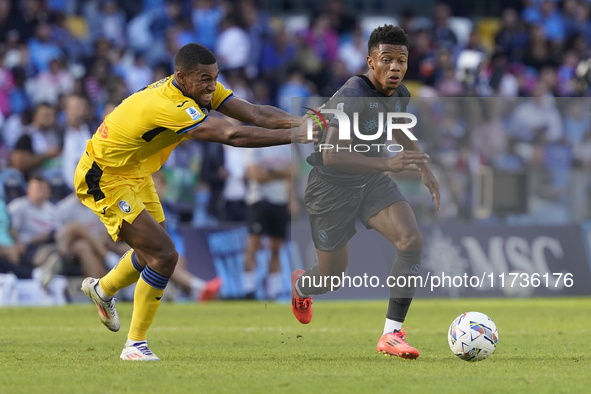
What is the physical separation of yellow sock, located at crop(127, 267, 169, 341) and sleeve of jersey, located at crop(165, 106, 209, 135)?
123cm

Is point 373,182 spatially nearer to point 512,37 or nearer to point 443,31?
point 443,31

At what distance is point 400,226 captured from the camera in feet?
23.6

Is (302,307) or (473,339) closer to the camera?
(473,339)

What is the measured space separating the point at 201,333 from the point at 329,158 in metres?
2.97

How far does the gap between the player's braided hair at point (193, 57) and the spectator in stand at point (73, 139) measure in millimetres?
7313

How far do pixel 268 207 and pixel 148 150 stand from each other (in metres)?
6.91

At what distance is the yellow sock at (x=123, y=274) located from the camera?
7.50 m

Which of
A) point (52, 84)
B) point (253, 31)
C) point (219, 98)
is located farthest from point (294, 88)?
point (219, 98)

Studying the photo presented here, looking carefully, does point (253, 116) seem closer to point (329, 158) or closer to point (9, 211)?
point (329, 158)

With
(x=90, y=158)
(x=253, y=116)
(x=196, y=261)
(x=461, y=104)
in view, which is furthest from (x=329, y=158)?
(x=461, y=104)

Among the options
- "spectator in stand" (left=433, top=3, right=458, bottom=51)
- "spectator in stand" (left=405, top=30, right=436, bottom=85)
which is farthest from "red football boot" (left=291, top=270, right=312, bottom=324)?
"spectator in stand" (left=433, top=3, right=458, bottom=51)

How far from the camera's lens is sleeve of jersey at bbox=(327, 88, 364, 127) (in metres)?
7.07

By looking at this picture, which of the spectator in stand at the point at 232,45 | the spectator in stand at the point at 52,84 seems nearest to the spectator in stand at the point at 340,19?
the spectator in stand at the point at 232,45

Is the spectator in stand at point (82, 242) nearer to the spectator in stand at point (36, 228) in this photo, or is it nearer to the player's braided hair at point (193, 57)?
the spectator in stand at point (36, 228)
